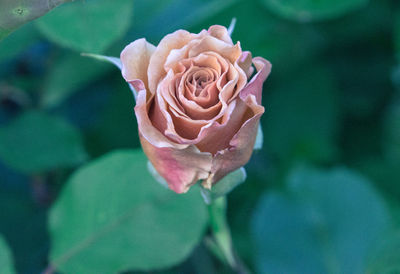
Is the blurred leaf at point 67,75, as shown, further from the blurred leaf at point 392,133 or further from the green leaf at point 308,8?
the blurred leaf at point 392,133

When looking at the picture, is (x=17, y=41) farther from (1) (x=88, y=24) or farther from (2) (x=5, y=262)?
(2) (x=5, y=262)

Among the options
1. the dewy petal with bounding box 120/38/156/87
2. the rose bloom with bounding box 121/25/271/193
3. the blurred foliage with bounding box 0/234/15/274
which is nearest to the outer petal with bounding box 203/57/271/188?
the rose bloom with bounding box 121/25/271/193

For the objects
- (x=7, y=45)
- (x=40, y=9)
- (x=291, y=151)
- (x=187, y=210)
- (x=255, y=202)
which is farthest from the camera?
(x=291, y=151)

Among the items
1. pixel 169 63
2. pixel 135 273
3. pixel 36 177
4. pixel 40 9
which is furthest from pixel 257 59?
pixel 36 177

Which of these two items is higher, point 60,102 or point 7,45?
point 7,45

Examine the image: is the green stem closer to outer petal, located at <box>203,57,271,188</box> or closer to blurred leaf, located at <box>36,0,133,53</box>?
outer petal, located at <box>203,57,271,188</box>

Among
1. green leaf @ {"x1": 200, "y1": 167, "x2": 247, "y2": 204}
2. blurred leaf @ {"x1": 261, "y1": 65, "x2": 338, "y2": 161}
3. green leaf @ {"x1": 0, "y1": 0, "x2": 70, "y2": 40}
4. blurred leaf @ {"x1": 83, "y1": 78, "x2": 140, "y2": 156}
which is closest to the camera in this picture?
green leaf @ {"x1": 0, "y1": 0, "x2": 70, "y2": 40}

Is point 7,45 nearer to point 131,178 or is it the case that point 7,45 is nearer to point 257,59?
point 131,178

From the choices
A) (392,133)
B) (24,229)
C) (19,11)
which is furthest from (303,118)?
(19,11)
